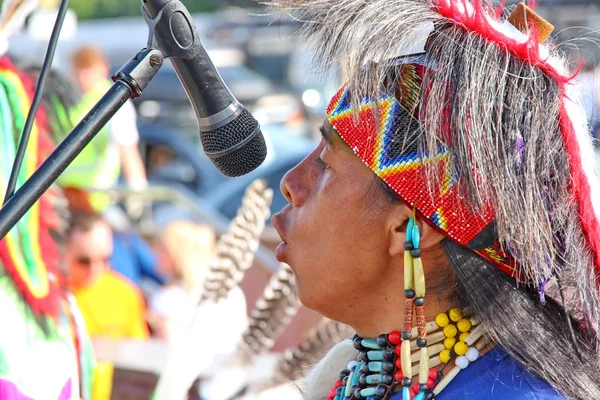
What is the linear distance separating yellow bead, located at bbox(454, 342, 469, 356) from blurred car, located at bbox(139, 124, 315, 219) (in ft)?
16.1

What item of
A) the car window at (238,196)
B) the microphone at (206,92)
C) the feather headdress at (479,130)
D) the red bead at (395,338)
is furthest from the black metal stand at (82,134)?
the car window at (238,196)

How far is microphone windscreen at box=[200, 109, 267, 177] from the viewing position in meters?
1.52

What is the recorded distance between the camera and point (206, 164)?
836cm

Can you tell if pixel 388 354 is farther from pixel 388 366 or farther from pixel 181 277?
pixel 181 277

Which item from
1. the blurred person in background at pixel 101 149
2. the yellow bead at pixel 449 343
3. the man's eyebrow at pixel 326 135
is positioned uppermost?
the blurred person in background at pixel 101 149

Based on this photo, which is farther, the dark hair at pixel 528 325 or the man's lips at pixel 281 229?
the man's lips at pixel 281 229

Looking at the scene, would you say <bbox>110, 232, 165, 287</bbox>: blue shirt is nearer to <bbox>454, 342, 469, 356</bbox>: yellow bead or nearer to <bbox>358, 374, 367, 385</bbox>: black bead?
<bbox>358, 374, 367, 385</bbox>: black bead

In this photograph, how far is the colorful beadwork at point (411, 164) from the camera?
157cm

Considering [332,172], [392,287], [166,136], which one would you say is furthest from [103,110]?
[166,136]

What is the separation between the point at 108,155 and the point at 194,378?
9.94ft

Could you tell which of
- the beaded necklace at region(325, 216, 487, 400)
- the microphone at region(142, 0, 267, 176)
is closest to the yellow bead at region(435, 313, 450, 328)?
the beaded necklace at region(325, 216, 487, 400)

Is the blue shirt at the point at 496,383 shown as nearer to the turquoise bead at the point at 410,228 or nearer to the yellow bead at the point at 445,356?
the yellow bead at the point at 445,356

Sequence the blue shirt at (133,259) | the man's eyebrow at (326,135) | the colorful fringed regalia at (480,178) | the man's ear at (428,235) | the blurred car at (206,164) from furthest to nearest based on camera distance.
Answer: the blurred car at (206,164) < the blue shirt at (133,259) < the man's eyebrow at (326,135) < the man's ear at (428,235) < the colorful fringed regalia at (480,178)

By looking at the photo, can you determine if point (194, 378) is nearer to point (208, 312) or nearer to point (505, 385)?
point (208, 312)
